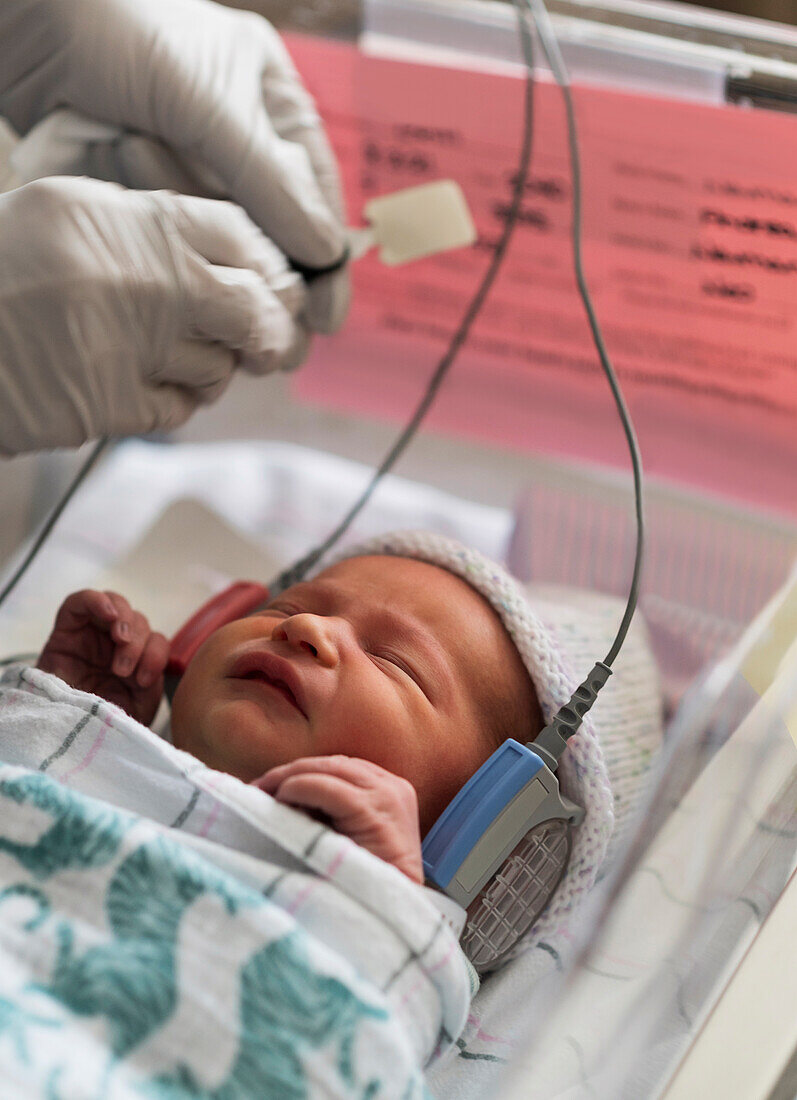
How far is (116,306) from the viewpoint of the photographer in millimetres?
883

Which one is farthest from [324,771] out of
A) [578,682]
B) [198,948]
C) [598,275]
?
[598,275]

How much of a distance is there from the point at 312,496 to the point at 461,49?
658 mm

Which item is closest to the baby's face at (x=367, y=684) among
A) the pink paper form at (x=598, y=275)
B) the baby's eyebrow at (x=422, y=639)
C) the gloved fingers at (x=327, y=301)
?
the baby's eyebrow at (x=422, y=639)

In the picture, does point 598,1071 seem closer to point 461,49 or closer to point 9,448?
point 9,448

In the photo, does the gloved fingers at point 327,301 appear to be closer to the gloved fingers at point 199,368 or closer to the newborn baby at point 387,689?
the gloved fingers at point 199,368

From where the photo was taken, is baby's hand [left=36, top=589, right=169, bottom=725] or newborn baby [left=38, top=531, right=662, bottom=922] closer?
newborn baby [left=38, top=531, right=662, bottom=922]

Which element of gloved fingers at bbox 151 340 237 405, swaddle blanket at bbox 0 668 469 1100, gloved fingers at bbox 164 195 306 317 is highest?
gloved fingers at bbox 164 195 306 317

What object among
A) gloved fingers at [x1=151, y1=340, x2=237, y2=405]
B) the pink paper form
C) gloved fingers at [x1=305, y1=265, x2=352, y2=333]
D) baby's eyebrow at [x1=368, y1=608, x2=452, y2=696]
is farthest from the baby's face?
the pink paper form

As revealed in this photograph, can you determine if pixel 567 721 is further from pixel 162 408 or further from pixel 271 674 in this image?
pixel 162 408

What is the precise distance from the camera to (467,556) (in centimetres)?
102

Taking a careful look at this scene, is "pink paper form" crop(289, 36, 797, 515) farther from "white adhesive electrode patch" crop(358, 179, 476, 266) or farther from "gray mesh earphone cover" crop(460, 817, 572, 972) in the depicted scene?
"gray mesh earphone cover" crop(460, 817, 572, 972)

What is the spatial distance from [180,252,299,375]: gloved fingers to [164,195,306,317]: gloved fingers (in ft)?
0.05

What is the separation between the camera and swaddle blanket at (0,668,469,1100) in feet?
2.07

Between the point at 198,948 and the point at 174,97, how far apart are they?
852 millimetres
